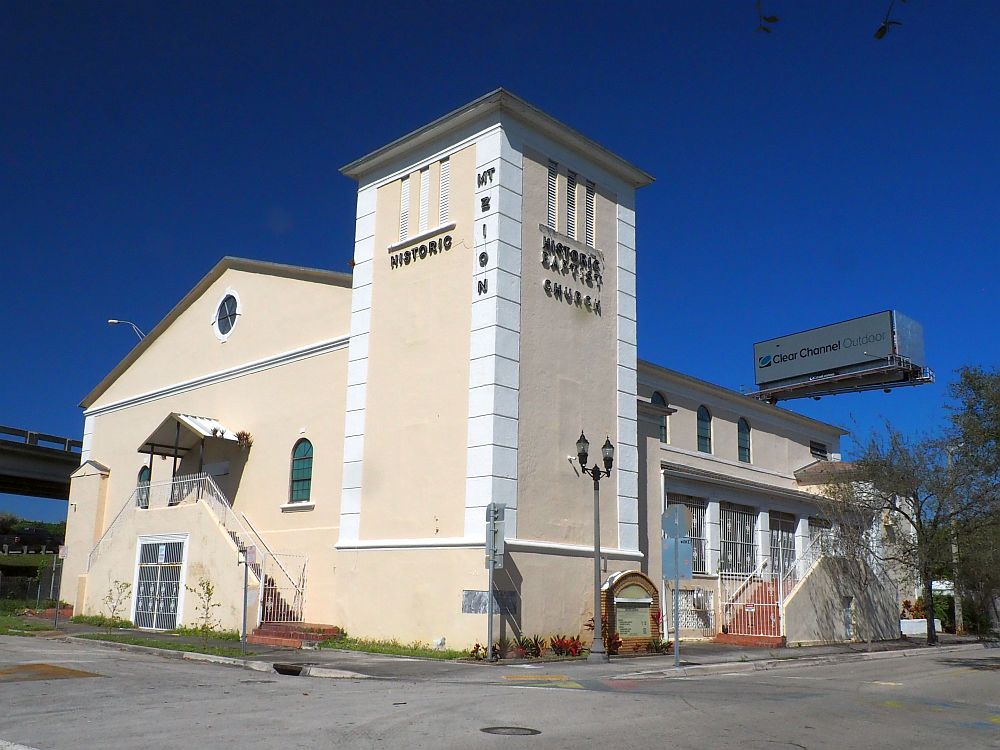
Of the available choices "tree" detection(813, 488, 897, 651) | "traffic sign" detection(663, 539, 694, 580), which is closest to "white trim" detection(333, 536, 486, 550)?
"traffic sign" detection(663, 539, 694, 580)

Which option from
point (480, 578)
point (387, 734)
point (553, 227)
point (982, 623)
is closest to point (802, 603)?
point (480, 578)

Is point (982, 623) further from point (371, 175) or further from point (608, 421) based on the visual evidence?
point (371, 175)

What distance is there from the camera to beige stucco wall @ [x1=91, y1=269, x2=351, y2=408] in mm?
26828

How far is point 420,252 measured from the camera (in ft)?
76.8

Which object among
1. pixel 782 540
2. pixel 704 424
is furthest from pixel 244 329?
pixel 782 540

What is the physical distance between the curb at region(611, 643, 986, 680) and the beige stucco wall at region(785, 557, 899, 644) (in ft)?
6.33

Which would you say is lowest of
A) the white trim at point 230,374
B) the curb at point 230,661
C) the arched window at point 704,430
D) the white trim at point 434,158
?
the curb at point 230,661

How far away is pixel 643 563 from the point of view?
24.8 meters

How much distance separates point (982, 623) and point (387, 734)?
3368cm

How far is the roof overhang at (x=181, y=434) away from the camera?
92.4 ft

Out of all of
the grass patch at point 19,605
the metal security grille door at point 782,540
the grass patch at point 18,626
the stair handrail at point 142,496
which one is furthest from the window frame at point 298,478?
the metal security grille door at point 782,540

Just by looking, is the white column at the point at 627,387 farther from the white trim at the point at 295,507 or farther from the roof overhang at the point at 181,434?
the roof overhang at the point at 181,434

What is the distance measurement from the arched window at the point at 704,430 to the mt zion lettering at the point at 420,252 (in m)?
13.6

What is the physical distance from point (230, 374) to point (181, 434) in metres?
2.64
